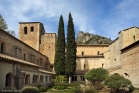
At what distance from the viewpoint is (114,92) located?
92.1ft

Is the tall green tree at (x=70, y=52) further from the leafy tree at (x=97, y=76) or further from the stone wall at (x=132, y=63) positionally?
the stone wall at (x=132, y=63)

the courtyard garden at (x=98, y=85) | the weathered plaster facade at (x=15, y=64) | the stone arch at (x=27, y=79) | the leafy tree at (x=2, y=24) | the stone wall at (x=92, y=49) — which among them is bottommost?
the courtyard garden at (x=98, y=85)

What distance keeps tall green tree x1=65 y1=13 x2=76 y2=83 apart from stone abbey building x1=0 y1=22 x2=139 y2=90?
16.3 feet

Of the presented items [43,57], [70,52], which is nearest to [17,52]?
[70,52]

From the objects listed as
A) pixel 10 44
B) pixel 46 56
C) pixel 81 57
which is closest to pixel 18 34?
pixel 46 56

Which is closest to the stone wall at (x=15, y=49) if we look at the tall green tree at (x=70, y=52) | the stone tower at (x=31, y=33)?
the tall green tree at (x=70, y=52)

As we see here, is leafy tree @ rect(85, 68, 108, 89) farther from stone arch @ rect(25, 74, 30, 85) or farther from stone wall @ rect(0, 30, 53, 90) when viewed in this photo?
stone arch @ rect(25, 74, 30, 85)

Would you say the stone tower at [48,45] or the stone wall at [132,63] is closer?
the stone wall at [132,63]

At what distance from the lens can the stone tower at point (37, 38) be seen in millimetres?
51250

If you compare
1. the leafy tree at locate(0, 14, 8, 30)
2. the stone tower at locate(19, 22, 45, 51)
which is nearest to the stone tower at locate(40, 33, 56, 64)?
the stone tower at locate(19, 22, 45, 51)

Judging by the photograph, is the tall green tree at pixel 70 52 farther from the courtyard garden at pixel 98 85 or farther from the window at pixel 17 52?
the window at pixel 17 52

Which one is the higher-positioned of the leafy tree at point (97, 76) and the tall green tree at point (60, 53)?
the tall green tree at point (60, 53)

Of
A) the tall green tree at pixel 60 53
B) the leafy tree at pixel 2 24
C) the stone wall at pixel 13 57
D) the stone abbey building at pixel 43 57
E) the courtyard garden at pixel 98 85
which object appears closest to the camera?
the stone wall at pixel 13 57

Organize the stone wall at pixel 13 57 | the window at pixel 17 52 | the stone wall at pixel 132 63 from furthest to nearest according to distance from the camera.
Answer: the window at pixel 17 52
the stone wall at pixel 132 63
the stone wall at pixel 13 57
